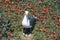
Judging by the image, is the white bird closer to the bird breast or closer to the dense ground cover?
the bird breast

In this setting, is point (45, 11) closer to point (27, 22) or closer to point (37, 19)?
point (37, 19)

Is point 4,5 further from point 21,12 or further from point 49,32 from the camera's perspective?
point 49,32

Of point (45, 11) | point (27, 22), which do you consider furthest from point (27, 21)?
point (45, 11)

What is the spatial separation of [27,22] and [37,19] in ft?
2.66

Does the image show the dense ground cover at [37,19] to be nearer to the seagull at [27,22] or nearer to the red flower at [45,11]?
the red flower at [45,11]

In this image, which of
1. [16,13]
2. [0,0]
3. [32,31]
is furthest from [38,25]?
[0,0]

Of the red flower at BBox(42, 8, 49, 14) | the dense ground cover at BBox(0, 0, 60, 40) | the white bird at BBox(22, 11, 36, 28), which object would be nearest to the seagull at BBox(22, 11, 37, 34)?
the white bird at BBox(22, 11, 36, 28)

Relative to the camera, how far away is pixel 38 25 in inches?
303

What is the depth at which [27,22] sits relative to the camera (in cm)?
712

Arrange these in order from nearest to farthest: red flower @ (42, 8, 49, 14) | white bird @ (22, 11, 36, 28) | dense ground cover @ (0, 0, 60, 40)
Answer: white bird @ (22, 11, 36, 28), dense ground cover @ (0, 0, 60, 40), red flower @ (42, 8, 49, 14)

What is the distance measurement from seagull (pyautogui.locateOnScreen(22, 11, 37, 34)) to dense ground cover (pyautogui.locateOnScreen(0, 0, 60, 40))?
7.2 inches

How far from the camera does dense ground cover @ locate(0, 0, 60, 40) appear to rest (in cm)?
734

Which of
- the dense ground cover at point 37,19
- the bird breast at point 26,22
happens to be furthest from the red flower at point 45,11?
the bird breast at point 26,22

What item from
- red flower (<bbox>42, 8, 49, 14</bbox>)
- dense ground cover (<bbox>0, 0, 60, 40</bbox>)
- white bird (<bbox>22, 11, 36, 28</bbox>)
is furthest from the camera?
red flower (<bbox>42, 8, 49, 14</bbox>)
